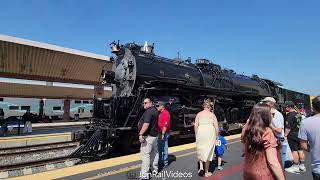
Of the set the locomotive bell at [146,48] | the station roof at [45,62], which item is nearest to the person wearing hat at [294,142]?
the locomotive bell at [146,48]

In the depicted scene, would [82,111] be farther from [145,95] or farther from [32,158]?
[145,95]

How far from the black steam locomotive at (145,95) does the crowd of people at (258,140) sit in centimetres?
305

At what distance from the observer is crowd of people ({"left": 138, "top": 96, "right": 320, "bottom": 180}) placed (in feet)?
12.0

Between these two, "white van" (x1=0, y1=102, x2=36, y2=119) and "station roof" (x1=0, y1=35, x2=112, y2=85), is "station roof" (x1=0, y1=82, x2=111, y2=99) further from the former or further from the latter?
"white van" (x1=0, y1=102, x2=36, y2=119)

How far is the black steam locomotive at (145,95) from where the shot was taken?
11.5 meters

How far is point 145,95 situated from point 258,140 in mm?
8713

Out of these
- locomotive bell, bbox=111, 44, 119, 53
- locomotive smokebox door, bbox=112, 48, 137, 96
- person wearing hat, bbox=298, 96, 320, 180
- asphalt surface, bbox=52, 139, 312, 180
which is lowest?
asphalt surface, bbox=52, 139, 312, 180

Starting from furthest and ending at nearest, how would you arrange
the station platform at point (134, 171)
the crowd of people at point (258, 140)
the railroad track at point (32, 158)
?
the railroad track at point (32, 158) < the station platform at point (134, 171) < the crowd of people at point (258, 140)

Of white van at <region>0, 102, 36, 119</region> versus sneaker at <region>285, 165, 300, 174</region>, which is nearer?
sneaker at <region>285, 165, 300, 174</region>

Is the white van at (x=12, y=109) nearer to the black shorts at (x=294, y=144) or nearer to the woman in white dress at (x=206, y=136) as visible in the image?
the woman in white dress at (x=206, y=136)

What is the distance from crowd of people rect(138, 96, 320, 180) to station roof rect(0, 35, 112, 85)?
11217 millimetres

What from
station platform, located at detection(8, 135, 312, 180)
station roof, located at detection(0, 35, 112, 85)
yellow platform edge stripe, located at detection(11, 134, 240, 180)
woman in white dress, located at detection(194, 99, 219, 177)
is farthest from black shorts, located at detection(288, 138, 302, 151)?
station roof, located at detection(0, 35, 112, 85)

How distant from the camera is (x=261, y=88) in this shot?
2192cm

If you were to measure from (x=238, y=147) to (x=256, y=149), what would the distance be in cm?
788
